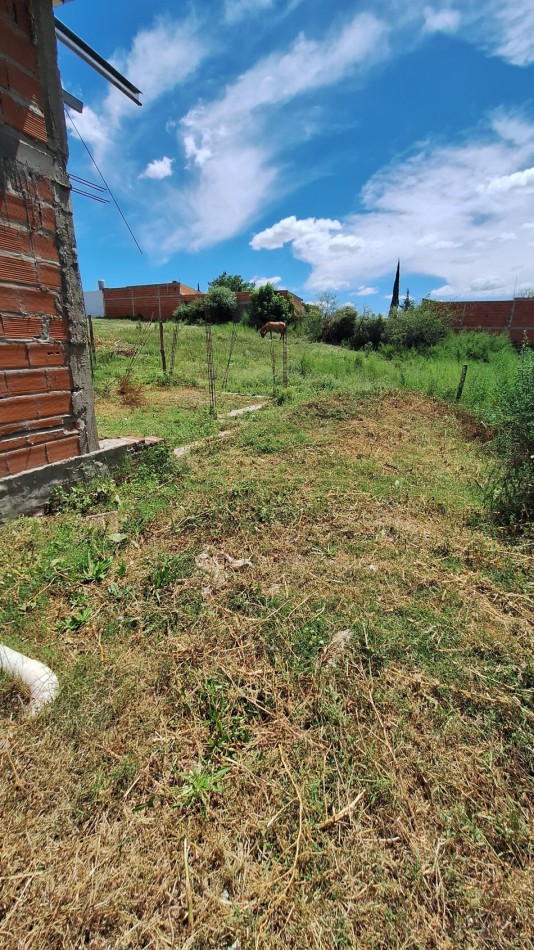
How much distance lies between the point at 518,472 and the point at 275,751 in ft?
10.5

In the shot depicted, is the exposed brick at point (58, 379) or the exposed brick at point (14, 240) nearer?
the exposed brick at point (14, 240)

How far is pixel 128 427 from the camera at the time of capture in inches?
238

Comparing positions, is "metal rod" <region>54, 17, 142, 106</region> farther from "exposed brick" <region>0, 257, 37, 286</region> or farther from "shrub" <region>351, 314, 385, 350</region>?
"shrub" <region>351, 314, 385, 350</region>

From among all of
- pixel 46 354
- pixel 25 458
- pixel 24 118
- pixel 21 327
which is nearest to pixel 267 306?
pixel 24 118

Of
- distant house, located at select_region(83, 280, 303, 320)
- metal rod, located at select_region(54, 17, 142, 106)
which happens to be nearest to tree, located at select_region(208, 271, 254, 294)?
distant house, located at select_region(83, 280, 303, 320)

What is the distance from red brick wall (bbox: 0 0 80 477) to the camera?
2689mm

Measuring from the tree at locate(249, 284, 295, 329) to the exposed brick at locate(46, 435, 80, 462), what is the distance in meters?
22.5

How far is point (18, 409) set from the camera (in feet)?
9.49

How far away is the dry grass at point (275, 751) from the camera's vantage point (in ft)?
3.59

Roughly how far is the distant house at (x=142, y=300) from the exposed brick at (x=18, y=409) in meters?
24.5

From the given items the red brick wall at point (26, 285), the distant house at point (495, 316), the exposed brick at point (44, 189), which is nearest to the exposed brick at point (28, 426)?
the red brick wall at point (26, 285)

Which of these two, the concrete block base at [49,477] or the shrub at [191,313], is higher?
the shrub at [191,313]

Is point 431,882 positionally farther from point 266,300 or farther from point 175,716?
point 266,300

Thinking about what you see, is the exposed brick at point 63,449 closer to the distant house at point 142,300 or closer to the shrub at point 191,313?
the shrub at point 191,313
